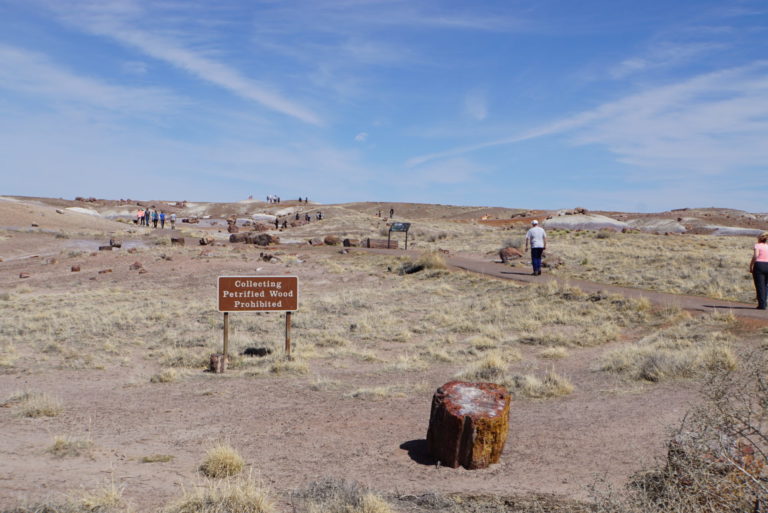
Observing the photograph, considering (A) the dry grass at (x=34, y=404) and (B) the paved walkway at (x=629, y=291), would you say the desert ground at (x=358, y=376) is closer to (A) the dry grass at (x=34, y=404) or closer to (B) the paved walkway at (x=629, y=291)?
(A) the dry grass at (x=34, y=404)

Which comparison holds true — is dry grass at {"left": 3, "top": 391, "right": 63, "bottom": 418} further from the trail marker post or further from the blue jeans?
the blue jeans

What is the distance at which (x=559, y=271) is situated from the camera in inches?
990

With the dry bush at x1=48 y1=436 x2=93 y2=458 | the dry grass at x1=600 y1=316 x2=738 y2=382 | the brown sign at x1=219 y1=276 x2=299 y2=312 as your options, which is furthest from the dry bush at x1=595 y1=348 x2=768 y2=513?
the brown sign at x1=219 y1=276 x2=299 y2=312

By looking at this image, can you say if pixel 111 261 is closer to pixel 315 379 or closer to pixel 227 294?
pixel 227 294

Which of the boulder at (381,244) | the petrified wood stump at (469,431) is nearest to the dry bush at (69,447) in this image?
the petrified wood stump at (469,431)

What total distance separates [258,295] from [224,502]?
27.2 feet

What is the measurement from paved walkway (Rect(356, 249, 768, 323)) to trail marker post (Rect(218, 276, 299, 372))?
32.2ft

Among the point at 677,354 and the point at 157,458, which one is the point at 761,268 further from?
the point at 157,458

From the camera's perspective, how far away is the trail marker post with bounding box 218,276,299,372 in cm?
1361

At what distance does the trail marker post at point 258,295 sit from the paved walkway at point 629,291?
9824 millimetres

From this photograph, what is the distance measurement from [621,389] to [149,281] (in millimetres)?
21151

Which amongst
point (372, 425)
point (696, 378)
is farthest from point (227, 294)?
point (696, 378)

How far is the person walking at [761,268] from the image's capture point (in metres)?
14.5

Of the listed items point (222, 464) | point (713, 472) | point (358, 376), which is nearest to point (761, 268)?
point (358, 376)
